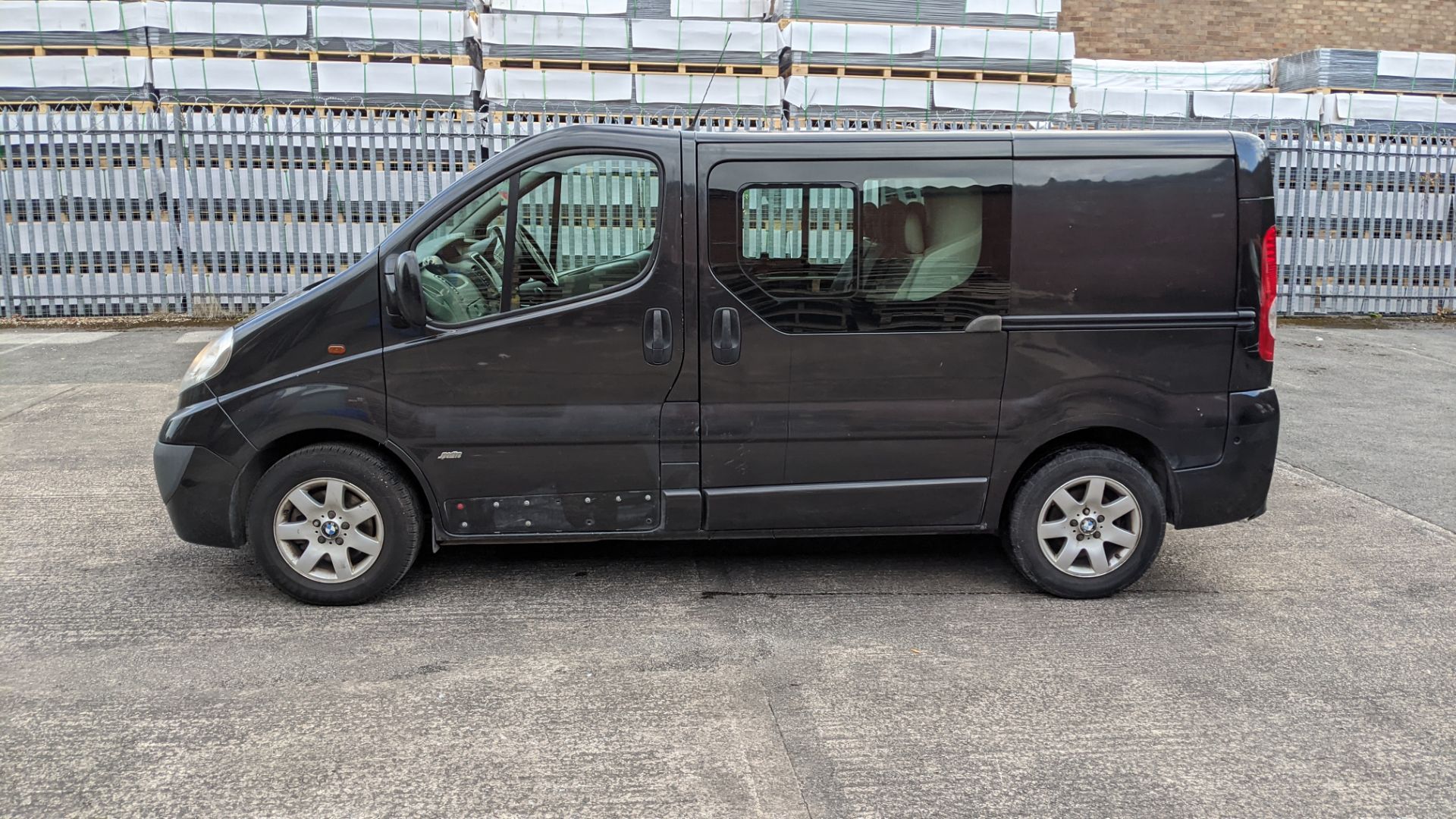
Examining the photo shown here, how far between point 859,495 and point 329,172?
1013 centimetres

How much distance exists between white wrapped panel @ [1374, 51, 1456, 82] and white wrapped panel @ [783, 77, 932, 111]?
6.71 metres

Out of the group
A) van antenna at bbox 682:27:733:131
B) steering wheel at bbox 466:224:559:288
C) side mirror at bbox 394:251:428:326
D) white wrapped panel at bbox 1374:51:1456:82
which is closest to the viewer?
side mirror at bbox 394:251:428:326

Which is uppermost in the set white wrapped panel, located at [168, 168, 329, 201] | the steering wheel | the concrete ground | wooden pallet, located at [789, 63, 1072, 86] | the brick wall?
the brick wall

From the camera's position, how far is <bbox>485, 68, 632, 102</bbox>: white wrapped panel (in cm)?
1358

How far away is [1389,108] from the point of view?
608 inches

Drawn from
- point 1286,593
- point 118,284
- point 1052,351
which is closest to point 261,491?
point 1052,351

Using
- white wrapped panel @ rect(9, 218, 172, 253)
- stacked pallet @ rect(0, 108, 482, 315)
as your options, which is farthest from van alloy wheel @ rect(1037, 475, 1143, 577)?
white wrapped panel @ rect(9, 218, 172, 253)

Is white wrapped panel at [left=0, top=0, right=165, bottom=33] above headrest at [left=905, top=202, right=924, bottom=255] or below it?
above

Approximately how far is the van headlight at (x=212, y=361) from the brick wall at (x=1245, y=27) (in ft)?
61.9

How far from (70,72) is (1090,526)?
509 inches

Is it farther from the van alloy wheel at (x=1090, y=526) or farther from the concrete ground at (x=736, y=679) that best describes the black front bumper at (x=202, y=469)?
the van alloy wheel at (x=1090, y=526)

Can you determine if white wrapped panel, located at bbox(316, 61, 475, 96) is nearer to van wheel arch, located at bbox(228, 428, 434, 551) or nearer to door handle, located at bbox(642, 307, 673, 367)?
van wheel arch, located at bbox(228, 428, 434, 551)

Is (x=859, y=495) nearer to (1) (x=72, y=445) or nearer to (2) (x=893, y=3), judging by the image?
(1) (x=72, y=445)

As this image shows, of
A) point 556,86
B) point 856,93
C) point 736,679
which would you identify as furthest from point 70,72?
point 736,679
